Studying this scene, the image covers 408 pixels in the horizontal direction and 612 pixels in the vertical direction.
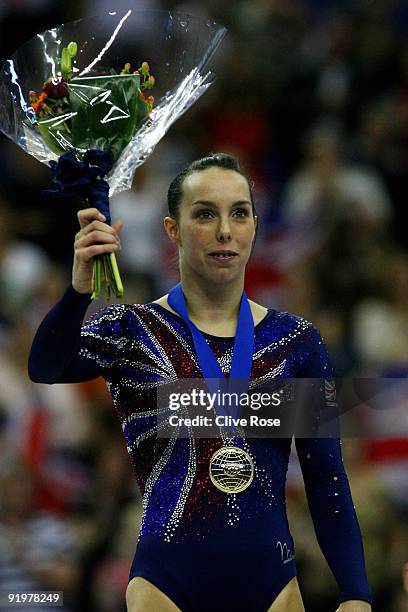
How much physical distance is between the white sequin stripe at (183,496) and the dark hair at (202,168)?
0.60m

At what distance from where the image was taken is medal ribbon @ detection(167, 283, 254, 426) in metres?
2.65

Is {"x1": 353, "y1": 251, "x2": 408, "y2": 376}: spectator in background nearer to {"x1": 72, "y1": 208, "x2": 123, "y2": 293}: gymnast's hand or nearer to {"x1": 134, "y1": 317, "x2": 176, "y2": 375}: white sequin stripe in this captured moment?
{"x1": 134, "y1": 317, "x2": 176, "y2": 375}: white sequin stripe

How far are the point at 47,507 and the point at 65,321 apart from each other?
7.00 feet

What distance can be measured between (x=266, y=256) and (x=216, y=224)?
2.84 m

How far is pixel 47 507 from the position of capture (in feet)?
14.6

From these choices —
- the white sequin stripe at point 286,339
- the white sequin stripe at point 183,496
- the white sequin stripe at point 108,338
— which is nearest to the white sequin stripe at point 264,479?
the white sequin stripe at point 183,496

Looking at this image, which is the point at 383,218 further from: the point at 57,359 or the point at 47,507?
the point at 57,359

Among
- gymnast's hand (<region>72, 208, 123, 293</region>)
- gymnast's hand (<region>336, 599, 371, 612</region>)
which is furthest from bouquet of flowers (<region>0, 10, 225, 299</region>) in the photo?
gymnast's hand (<region>336, 599, 371, 612</region>)

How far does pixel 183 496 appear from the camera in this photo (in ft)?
8.37

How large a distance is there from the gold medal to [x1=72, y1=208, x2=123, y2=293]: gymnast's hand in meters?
0.49

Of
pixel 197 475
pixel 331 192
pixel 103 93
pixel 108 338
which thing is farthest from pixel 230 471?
pixel 331 192

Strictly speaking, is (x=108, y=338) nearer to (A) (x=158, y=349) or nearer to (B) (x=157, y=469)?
(A) (x=158, y=349)

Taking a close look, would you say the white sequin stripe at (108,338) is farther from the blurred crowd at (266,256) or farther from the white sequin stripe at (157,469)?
the blurred crowd at (266,256)

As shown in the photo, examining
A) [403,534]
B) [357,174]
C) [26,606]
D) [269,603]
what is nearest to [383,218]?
[357,174]
